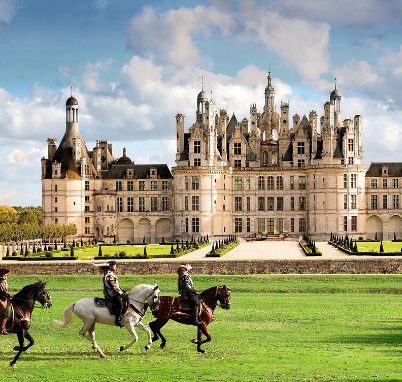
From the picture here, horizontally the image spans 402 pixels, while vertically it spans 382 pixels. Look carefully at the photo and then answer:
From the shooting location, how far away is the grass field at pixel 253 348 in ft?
50.3

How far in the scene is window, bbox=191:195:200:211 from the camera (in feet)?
263

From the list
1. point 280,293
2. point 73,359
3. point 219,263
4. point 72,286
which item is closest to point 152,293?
point 73,359

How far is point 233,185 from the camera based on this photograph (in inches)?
3268

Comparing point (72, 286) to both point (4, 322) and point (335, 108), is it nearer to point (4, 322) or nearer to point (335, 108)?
point (4, 322)

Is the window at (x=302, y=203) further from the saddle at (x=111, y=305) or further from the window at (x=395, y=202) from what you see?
the saddle at (x=111, y=305)

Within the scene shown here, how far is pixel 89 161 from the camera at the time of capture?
273 ft

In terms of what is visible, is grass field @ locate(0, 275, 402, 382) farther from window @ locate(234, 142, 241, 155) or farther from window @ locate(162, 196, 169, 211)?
window @ locate(162, 196, 169, 211)

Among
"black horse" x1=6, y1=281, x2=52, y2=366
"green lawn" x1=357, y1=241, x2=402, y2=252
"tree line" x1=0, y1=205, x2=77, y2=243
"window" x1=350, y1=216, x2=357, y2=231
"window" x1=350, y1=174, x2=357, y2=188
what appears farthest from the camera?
"window" x1=350, y1=174, x2=357, y2=188

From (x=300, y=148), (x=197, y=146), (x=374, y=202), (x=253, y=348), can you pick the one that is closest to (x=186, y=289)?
(x=253, y=348)

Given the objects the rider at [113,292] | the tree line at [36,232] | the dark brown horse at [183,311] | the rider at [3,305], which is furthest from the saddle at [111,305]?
the tree line at [36,232]

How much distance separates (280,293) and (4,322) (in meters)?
17.8

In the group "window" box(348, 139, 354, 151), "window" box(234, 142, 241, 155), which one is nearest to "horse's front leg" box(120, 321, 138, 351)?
"window" box(348, 139, 354, 151)

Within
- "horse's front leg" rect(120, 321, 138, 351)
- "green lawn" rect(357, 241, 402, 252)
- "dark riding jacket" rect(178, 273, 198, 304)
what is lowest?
"green lawn" rect(357, 241, 402, 252)

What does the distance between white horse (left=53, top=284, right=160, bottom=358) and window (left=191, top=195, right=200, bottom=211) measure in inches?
2472
